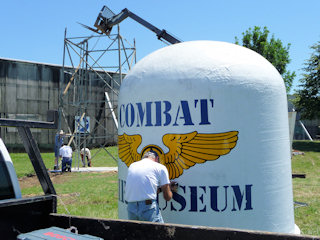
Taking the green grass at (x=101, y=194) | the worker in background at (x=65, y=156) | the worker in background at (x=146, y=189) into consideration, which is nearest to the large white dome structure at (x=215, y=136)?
the worker in background at (x=146, y=189)

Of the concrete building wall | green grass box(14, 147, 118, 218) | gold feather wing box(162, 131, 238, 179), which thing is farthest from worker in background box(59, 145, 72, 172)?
gold feather wing box(162, 131, 238, 179)

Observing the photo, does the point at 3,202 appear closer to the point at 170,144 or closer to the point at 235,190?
the point at 170,144

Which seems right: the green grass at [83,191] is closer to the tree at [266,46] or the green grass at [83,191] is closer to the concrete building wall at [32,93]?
the concrete building wall at [32,93]

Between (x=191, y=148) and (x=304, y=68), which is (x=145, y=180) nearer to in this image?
(x=191, y=148)

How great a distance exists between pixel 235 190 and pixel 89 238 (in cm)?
276

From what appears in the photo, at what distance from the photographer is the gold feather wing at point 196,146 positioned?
527 cm

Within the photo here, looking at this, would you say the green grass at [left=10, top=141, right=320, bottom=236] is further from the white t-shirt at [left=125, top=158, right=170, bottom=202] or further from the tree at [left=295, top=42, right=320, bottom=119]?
the tree at [left=295, top=42, right=320, bottom=119]

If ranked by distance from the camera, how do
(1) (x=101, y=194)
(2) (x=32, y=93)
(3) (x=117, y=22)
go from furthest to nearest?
1. (2) (x=32, y=93)
2. (3) (x=117, y=22)
3. (1) (x=101, y=194)

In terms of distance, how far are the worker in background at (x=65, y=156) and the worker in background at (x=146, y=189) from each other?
41.3 feet

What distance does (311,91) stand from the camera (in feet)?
107

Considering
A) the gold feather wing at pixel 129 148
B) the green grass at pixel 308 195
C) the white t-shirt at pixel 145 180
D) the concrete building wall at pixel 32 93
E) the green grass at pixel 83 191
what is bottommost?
the green grass at pixel 83 191

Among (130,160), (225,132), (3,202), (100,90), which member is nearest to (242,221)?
(225,132)

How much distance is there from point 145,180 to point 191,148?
927 millimetres

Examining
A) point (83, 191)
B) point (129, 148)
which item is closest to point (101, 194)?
point (83, 191)
